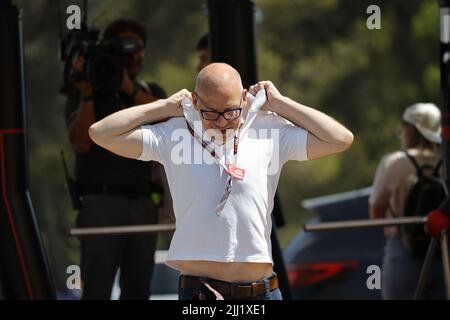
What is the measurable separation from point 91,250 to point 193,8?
1083 cm

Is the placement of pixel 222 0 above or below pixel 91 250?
above

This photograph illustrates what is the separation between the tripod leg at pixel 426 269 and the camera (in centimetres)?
669

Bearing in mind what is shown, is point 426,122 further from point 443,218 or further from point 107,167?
point 107,167

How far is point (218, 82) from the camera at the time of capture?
4738mm

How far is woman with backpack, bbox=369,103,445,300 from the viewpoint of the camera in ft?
23.7

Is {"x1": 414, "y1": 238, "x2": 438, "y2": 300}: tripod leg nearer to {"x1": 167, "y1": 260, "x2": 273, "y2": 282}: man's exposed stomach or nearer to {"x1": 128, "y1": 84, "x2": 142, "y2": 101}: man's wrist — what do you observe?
{"x1": 128, "y1": 84, "x2": 142, "y2": 101}: man's wrist

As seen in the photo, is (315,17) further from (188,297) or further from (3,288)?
(188,297)

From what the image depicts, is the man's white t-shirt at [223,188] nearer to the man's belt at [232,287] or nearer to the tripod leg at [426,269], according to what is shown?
the man's belt at [232,287]

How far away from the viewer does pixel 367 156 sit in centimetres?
1700

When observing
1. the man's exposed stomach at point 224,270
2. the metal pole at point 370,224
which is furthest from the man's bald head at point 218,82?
the metal pole at point 370,224

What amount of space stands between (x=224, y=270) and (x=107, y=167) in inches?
91.3

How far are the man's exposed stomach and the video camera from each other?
7.82ft
